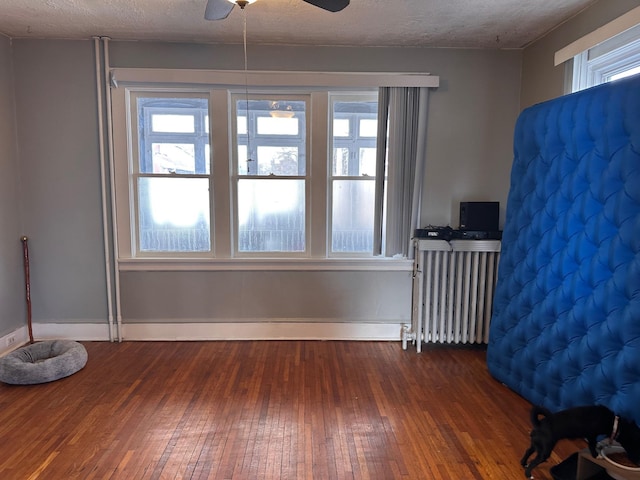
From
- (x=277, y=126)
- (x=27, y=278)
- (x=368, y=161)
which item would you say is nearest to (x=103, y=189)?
(x=27, y=278)

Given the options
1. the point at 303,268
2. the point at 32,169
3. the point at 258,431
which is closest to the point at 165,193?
the point at 32,169

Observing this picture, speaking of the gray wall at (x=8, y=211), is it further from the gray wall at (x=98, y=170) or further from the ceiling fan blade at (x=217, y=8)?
the ceiling fan blade at (x=217, y=8)

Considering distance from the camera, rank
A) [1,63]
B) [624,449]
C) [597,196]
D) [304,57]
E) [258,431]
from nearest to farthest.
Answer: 1. [624,449]
2. [597,196]
3. [258,431]
4. [1,63]
5. [304,57]

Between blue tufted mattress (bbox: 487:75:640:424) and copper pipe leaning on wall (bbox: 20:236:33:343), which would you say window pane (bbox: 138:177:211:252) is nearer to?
copper pipe leaning on wall (bbox: 20:236:33:343)

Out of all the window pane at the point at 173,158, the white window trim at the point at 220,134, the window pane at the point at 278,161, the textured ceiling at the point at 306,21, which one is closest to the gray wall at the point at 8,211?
the textured ceiling at the point at 306,21

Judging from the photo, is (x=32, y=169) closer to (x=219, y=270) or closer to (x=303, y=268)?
(x=219, y=270)

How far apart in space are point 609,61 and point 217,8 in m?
2.42

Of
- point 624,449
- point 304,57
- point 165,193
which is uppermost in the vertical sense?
point 304,57

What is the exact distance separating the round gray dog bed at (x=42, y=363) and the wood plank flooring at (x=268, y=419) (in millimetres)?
62

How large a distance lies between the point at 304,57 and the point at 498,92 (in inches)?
67.2

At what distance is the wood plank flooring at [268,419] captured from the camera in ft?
6.49

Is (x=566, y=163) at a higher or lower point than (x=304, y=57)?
lower

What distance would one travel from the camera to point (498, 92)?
3.46m

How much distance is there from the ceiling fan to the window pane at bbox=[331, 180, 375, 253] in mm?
1644
